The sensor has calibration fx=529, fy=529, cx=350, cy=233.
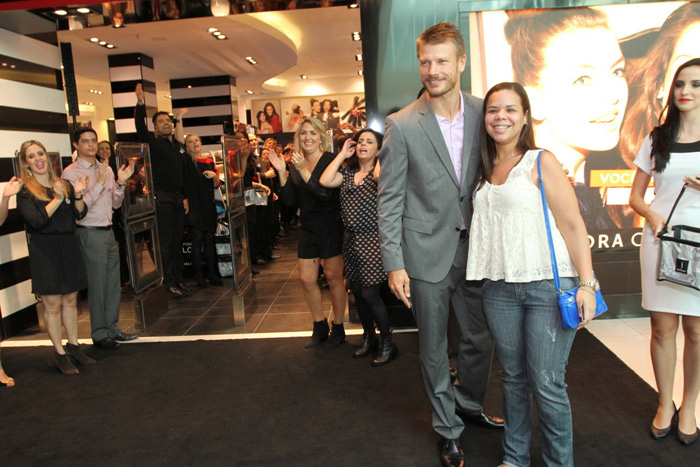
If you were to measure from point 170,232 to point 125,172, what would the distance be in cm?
150

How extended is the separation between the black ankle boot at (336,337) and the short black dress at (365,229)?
57cm

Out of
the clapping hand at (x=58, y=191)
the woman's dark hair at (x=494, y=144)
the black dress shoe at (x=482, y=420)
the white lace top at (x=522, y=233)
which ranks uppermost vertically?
the woman's dark hair at (x=494, y=144)

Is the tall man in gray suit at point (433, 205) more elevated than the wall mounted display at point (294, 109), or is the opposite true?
the wall mounted display at point (294, 109)

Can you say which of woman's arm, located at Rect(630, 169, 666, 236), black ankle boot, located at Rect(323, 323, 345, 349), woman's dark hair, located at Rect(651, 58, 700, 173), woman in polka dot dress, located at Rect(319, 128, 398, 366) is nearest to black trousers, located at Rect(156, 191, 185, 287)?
black ankle boot, located at Rect(323, 323, 345, 349)

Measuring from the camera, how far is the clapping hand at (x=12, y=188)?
3.29 m

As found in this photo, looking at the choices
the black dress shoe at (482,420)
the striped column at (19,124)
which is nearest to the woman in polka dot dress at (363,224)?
the black dress shoe at (482,420)

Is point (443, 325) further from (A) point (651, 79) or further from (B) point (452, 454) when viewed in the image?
(A) point (651, 79)

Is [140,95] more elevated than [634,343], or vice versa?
[140,95]

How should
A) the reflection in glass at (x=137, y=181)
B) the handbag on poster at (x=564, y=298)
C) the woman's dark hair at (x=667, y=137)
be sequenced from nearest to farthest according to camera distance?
the handbag on poster at (x=564, y=298) < the woman's dark hair at (x=667, y=137) < the reflection in glass at (x=137, y=181)

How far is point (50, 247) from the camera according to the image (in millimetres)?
3518

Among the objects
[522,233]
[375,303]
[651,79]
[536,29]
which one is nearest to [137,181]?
[375,303]

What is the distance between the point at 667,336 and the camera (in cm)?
243

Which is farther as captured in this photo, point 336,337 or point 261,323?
point 261,323

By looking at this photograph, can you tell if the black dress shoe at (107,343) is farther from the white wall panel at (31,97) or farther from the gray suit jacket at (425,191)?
the gray suit jacket at (425,191)
